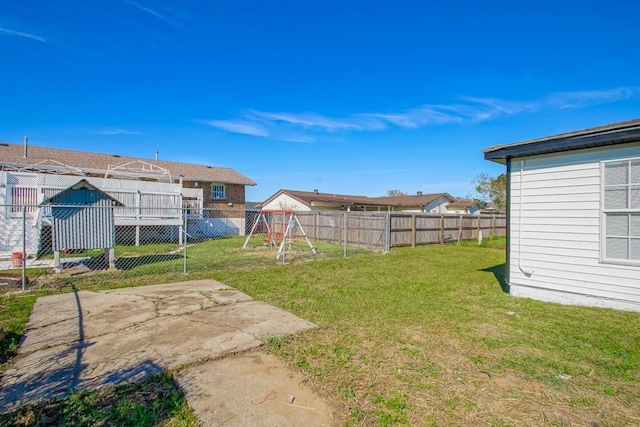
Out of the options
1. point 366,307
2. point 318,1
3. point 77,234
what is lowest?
point 366,307

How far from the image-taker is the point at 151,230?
1609cm

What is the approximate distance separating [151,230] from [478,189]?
35.2 meters

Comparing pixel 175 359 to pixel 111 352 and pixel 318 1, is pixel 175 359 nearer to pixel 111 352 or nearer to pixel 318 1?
pixel 111 352

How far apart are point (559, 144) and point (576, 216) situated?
1297mm

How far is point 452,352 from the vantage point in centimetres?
362

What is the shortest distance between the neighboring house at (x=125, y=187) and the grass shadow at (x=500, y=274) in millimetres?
7222

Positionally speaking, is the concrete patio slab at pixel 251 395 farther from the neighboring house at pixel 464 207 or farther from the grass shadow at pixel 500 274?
the neighboring house at pixel 464 207

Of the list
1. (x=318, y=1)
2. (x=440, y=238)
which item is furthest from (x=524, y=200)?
(x=440, y=238)

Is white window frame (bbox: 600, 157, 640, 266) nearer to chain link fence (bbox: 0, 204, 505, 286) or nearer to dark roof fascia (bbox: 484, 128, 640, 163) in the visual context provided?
dark roof fascia (bbox: 484, 128, 640, 163)

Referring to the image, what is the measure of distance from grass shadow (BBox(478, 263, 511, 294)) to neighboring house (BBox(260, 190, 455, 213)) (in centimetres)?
1505

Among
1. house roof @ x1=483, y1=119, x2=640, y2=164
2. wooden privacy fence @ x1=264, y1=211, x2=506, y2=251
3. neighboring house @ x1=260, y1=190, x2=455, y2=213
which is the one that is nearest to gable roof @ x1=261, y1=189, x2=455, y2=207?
neighboring house @ x1=260, y1=190, x2=455, y2=213

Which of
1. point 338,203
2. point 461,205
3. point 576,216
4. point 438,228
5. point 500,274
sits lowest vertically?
point 500,274

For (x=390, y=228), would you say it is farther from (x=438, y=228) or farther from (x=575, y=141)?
(x=575, y=141)

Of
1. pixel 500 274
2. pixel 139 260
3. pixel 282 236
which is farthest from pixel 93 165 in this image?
pixel 500 274
